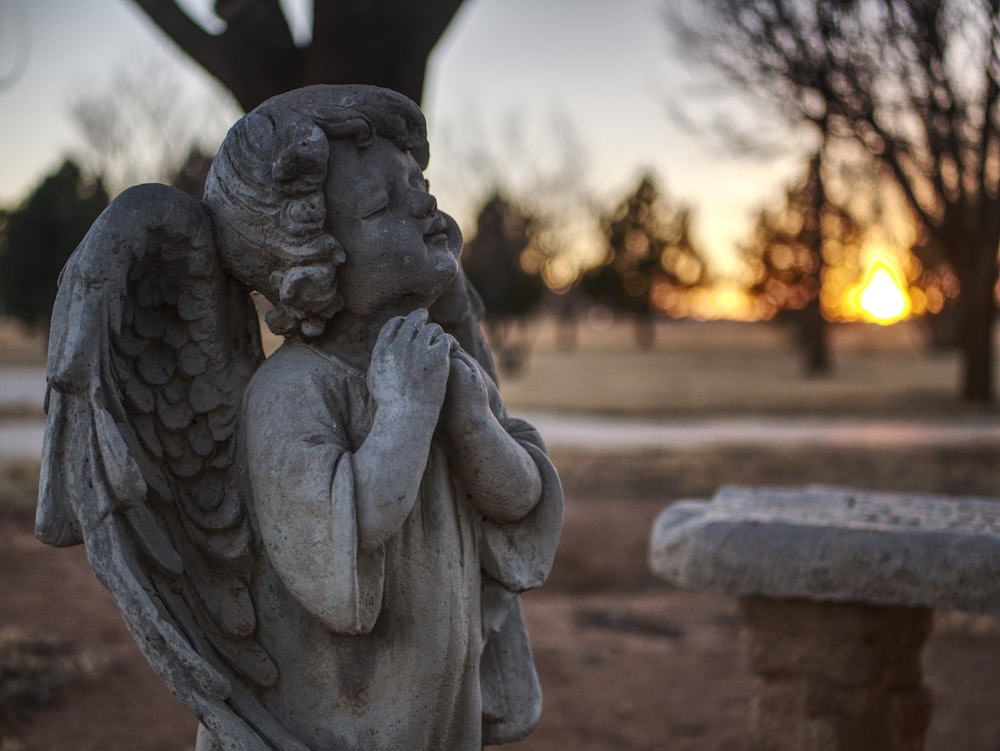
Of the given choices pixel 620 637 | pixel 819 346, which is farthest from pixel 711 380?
pixel 620 637

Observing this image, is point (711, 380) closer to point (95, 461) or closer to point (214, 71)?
point (214, 71)

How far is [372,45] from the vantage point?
5.34 m

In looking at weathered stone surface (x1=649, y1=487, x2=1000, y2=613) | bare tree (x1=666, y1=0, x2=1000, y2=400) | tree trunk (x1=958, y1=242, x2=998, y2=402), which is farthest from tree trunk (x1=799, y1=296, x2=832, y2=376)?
weathered stone surface (x1=649, y1=487, x2=1000, y2=613)

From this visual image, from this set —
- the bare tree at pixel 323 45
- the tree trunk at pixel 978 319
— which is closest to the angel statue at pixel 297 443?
the bare tree at pixel 323 45

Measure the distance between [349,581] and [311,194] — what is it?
705 mm

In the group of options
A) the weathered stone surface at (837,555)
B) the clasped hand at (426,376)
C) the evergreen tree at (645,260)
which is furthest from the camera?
the evergreen tree at (645,260)

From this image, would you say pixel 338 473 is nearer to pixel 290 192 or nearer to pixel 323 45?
pixel 290 192

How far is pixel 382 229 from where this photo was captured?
205 centimetres

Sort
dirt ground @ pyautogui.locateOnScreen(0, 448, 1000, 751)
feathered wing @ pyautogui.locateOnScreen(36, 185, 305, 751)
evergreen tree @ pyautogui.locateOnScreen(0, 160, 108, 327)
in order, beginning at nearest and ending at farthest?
1. feathered wing @ pyautogui.locateOnScreen(36, 185, 305, 751)
2. dirt ground @ pyautogui.locateOnScreen(0, 448, 1000, 751)
3. evergreen tree @ pyautogui.locateOnScreen(0, 160, 108, 327)

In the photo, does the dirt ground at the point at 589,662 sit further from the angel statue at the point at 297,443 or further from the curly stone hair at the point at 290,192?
the curly stone hair at the point at 290,192

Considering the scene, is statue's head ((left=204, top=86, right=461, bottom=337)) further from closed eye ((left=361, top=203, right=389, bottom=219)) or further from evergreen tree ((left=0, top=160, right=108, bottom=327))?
evergreen tree ((left=0, top=160, right=108, bottom=327))

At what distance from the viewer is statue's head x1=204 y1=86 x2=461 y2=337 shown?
1.97 metres

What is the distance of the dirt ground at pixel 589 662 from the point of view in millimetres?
4824

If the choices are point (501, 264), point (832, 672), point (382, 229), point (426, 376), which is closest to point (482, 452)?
point (426, 376)
